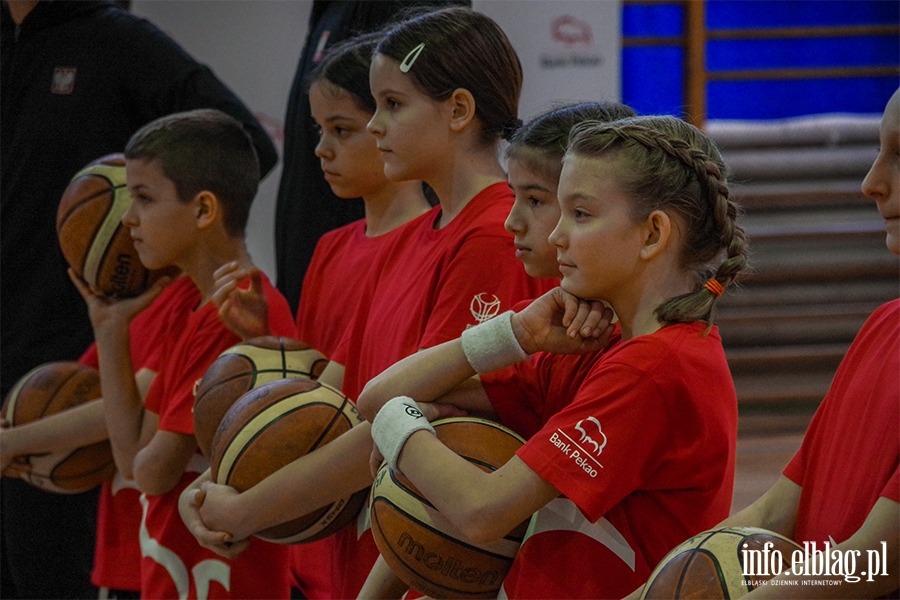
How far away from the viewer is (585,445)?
172 cm

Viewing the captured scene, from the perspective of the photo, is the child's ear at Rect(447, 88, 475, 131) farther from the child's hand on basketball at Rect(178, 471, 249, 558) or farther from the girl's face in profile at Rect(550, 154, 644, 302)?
the child's hand on basketball at Rect(178, 471, 249, 558)

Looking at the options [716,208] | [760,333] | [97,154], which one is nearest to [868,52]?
[760,333]

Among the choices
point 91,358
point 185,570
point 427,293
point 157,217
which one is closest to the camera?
point 427,293

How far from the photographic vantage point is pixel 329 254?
298 centimetres

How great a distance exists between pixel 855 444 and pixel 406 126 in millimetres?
1240

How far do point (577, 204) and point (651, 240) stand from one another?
0.14m

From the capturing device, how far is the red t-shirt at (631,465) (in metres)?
1.72

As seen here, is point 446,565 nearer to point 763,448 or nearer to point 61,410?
point 61,410

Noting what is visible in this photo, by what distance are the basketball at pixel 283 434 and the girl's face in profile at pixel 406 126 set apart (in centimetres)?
55

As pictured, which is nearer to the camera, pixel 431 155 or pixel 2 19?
pixel 431 155

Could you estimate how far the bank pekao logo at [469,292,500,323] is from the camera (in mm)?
2184

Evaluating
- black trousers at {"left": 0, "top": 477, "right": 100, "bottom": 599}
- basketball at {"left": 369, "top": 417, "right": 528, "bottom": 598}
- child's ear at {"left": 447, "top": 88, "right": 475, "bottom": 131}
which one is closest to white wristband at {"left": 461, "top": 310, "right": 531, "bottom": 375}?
basketball at {"left": 369, "top": 417, "right": 528, "bottom": 598}

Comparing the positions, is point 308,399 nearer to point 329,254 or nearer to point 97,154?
point 329,254

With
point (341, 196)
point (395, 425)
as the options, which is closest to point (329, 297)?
point (341, 196)
